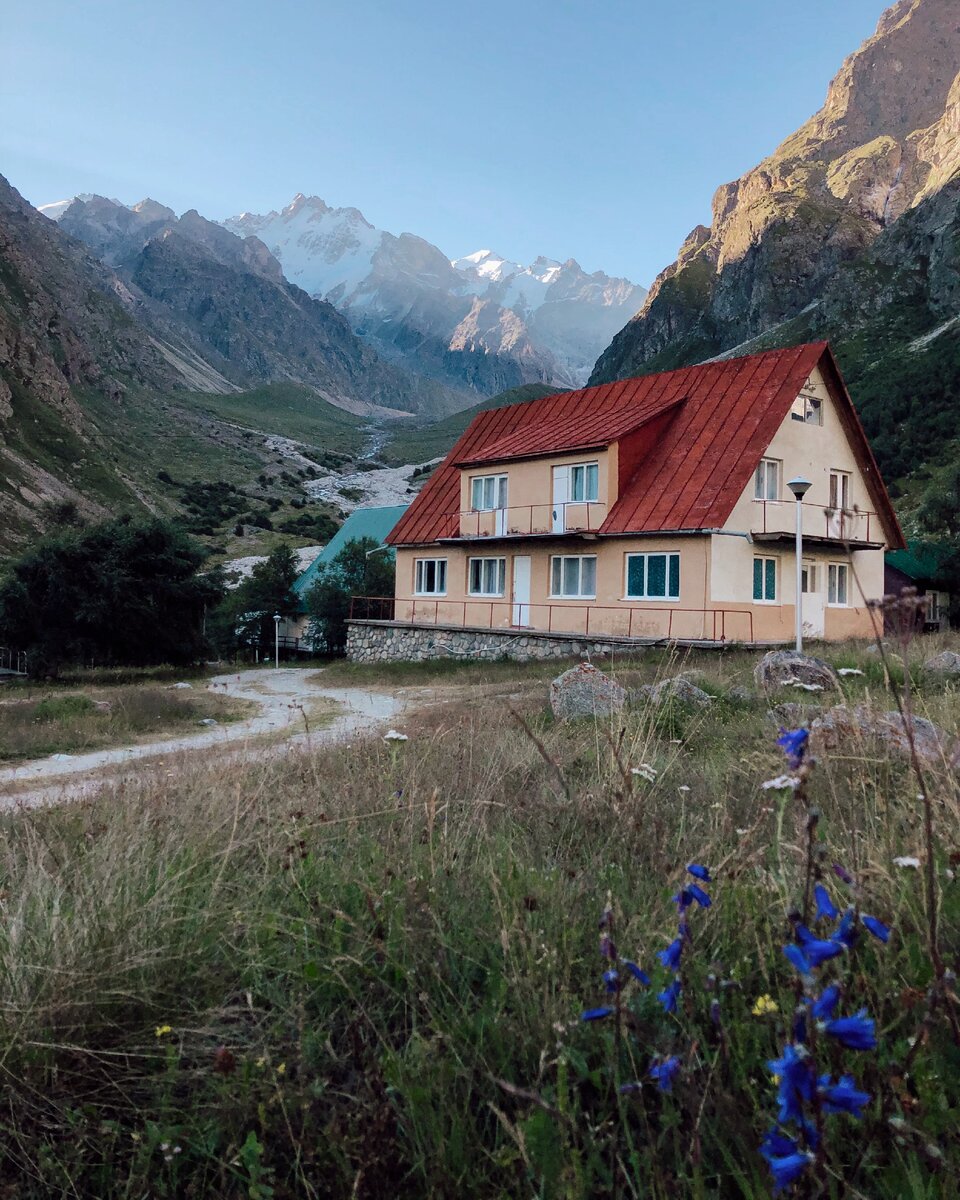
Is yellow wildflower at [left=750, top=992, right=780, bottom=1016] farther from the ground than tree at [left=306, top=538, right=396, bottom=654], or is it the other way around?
tree at [left=306, top=538, right=396, bottom=654]

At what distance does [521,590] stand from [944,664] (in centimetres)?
1816

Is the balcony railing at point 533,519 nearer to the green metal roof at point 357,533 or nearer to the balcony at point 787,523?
the balcony at point 787,523

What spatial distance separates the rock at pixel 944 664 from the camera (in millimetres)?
12047

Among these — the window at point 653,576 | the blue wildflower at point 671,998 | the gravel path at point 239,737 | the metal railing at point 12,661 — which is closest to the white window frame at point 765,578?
the window at point 653,576

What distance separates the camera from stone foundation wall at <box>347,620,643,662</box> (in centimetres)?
2622

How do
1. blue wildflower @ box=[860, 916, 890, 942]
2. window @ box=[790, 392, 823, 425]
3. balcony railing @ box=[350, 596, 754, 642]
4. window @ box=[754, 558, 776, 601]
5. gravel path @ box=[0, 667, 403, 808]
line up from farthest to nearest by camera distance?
window @ box=[790, 392, 823, 425]
window @ box=[754, 558, 776, 601]
balcony railing @ box=[350, 596, 754, 642]
gravel path @ box=[0, 667, 403, 808]
blue wildflower @ box=[860, 916, 890, 942]

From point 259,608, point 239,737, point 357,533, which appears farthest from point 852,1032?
point 357,533

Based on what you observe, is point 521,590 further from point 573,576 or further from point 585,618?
point 585,618

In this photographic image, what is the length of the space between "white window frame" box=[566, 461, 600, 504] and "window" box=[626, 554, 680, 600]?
2.44 metres

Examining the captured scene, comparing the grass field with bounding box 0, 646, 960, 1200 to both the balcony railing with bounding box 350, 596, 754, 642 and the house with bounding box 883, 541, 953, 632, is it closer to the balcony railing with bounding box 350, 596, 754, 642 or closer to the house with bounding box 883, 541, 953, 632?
the balcony railing with bounding box 350, 596, 754, 642

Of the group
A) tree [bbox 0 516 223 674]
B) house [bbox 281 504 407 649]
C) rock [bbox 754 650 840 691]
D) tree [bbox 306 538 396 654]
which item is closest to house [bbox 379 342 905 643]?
tree [bbox 306 538 396 654]

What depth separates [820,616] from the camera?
27281 mm

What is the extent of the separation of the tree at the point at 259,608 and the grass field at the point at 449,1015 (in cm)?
3913

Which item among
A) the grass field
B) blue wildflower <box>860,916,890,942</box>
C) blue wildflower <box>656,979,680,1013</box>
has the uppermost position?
blue wildflower <box>860,916,890,942</box>
